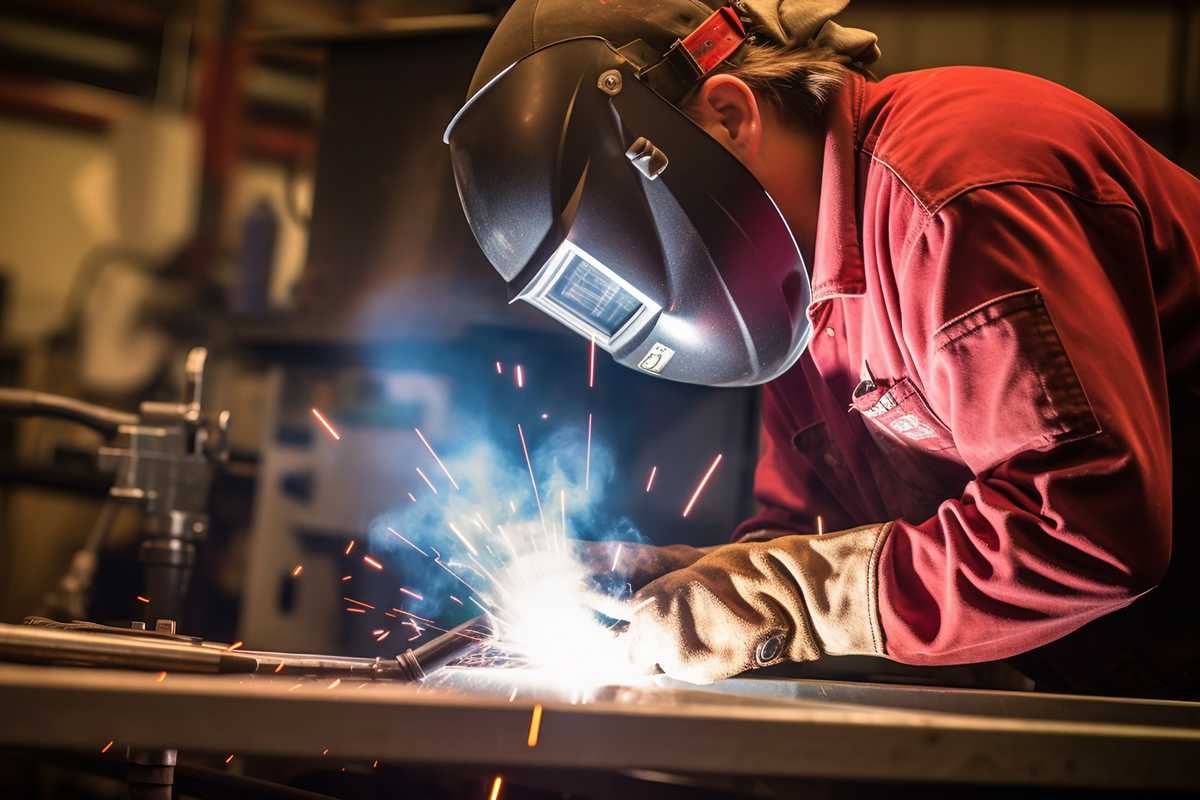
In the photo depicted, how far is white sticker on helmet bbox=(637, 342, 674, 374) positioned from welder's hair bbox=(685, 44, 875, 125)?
0.32m

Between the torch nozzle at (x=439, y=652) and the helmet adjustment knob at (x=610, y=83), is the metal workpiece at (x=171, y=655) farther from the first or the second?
the helmet adjustment knob at (x=610, y=83)

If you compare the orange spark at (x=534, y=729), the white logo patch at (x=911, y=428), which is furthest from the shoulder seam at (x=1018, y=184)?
the orange spark at (x=534, y=729)

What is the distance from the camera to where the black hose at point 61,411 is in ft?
5.78

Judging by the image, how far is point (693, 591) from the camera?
1.31m

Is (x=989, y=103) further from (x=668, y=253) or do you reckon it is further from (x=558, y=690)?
(x=558, y=690)

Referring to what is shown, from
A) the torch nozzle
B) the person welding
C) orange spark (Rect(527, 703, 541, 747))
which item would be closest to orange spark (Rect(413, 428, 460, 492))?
the person welding

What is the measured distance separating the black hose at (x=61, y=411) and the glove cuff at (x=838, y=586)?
109cm

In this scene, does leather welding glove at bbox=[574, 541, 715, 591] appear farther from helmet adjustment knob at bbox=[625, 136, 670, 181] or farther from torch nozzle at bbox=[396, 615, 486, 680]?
helmet adjustment knob at bbox=[625, 136, 670, 181]

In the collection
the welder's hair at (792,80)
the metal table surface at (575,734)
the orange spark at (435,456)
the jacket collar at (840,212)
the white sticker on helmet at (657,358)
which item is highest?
the welder's hair at (792,80)

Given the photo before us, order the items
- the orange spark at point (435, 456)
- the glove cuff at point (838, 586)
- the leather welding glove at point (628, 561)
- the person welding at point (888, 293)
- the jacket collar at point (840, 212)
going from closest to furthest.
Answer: the person welding at point (888, 293)
the glove cuff at point (838, 586)
the jacket collar at point (840, 212)
the leather welding glove at point (628, 561)
the orange spark at point (435, 456)

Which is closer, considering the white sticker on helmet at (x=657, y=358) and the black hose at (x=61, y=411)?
the white sticker on helmet at (x=657, y=358)

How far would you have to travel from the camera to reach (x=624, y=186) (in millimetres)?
1274

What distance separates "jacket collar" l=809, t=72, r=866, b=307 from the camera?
4.32 ft

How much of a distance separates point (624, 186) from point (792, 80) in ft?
0.88
